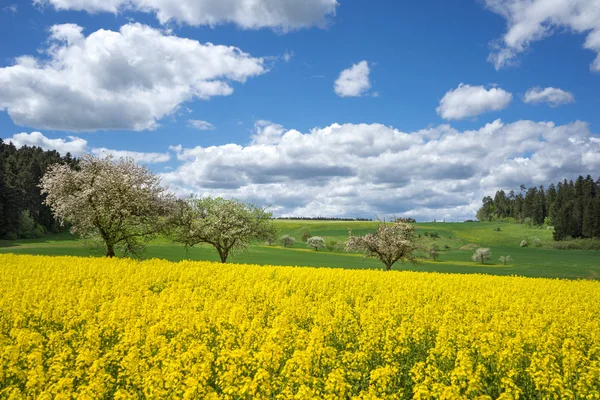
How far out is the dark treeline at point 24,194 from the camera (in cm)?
8756

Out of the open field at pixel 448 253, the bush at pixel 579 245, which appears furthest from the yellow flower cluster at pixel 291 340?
the bush at pixel 579 245

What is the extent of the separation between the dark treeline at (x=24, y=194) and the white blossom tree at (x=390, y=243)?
6638 centimetres

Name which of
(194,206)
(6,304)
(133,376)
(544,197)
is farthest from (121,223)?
(544,197)

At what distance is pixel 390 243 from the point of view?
1633 inches

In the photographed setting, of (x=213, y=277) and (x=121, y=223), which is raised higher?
(x=121, y=223)

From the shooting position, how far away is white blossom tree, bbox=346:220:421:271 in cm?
4100

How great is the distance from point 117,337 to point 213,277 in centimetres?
1282

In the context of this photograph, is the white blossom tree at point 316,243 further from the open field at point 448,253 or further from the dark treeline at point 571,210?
the dark treeline at point 571,210

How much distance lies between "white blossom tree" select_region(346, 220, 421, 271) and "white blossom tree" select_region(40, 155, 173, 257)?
18861 millimetres

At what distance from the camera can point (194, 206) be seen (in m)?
41.1

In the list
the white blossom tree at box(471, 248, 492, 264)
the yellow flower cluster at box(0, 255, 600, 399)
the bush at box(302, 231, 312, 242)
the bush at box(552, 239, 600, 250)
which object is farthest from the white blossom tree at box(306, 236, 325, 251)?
the yellow flower cluster at box(0, 255, 600, 399)

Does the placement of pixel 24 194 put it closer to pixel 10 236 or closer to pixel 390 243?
pixel 10 236

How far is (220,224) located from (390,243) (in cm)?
1629

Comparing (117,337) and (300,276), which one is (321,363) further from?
(300,276)
